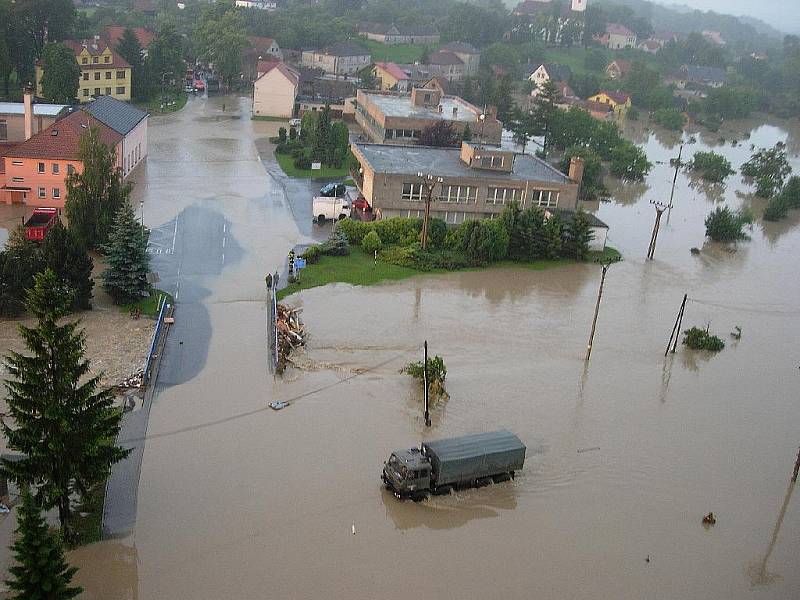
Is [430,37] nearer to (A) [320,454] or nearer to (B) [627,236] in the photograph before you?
(B) [627,236]

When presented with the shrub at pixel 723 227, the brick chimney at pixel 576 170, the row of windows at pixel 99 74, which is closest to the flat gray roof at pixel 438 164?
the brick chimney at pixel 576 170

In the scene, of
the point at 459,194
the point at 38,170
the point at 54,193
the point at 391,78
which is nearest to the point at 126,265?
the point at 54,193

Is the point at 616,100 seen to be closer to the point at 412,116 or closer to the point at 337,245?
the point at 412,116

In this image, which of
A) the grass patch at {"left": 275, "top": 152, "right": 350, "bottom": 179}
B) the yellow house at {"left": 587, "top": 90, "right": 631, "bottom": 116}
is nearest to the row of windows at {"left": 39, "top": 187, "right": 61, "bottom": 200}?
the grass patch at {"left": 275, "top": 152, "right": 350, "bottom": 179}

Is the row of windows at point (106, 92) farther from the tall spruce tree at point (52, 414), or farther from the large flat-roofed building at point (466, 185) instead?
the tall spruce tree at point (52, 414)

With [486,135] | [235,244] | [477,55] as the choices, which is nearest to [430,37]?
[477,55]

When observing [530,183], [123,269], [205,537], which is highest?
[530,183]

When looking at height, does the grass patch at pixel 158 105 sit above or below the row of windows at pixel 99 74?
below
